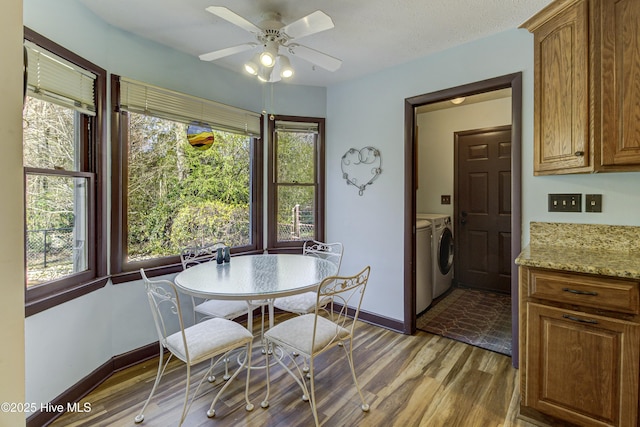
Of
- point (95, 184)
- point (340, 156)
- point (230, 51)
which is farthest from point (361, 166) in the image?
point (95, 184)

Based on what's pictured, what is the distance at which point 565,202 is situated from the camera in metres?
2.03

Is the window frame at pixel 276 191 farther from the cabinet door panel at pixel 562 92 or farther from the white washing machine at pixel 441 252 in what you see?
the cabinet door panel at pixel 562 92

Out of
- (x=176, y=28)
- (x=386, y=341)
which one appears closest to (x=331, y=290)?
(x=386, y=341)

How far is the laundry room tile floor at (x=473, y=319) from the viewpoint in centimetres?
264

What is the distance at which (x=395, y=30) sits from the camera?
2199mm

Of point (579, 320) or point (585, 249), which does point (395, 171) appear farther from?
point (579, 320)

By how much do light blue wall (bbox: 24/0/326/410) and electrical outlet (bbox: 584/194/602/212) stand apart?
2.93 metres

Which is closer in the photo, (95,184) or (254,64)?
(254,64)

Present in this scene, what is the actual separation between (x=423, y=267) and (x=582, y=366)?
1.66 meters

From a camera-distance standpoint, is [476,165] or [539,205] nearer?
[539,205]

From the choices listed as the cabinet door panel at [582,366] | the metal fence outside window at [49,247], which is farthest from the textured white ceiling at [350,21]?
the cabinet door panel at [582,366]

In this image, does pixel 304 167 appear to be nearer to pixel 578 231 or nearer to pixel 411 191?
pixel 411 191

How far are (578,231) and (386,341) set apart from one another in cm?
166

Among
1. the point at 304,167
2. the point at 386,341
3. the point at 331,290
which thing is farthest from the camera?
the point at 304,167
